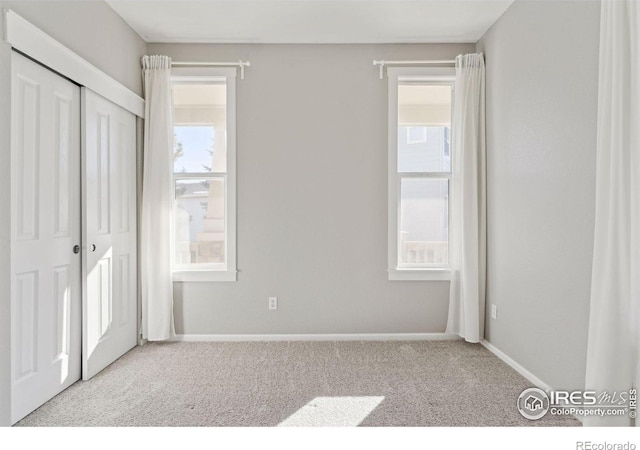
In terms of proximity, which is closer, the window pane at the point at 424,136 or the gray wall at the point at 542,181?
the gray wall at the point at 542,181

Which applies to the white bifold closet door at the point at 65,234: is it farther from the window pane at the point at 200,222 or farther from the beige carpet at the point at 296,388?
the window pane at the point at 200,222

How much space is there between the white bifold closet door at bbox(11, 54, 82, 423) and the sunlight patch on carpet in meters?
1.51

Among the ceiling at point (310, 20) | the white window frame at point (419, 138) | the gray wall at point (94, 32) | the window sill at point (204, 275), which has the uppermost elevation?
the ceiling at point (310, 20)

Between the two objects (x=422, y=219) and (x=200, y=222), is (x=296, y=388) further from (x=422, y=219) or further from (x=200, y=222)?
(x=422, y=219)

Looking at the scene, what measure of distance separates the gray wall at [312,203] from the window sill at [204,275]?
7 cm

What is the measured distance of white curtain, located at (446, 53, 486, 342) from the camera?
3779 mm

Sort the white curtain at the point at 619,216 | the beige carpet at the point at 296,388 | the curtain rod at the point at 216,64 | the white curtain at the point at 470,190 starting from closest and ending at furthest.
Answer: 1. the white curtain at the point at 619,216
2. the beige carpet at the point at 296,388
3. the white curtain at the point at 470,190
4. the curtain rod at the point at 216,64

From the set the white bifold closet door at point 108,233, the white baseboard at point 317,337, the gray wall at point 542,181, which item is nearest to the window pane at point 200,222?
the white bifold closet door at point 108,233

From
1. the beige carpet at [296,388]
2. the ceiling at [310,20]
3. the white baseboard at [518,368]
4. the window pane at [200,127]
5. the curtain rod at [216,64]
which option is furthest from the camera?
the window pane at [200,127]

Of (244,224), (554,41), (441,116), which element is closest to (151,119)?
(244,224)

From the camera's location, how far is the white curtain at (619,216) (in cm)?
190

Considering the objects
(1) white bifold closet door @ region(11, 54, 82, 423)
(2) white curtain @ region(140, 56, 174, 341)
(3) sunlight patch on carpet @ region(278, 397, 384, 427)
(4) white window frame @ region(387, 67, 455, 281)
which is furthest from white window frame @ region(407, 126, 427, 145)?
(1) white bifold closet door @ region(11, 54, 82, 423)
